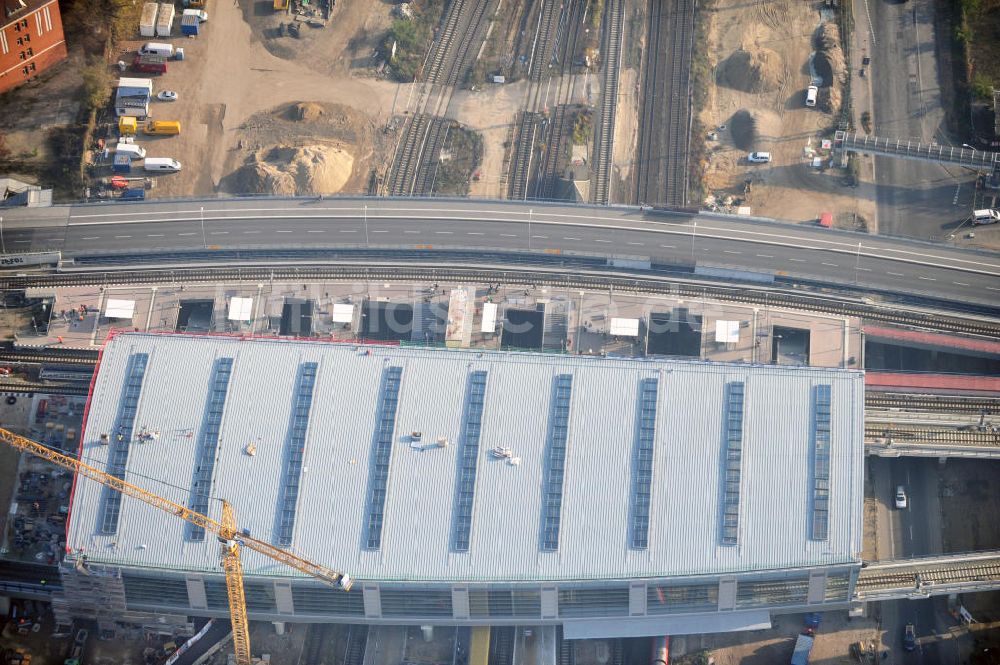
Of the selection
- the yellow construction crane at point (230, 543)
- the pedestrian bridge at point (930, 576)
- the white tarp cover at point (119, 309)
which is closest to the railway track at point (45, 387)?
the white tarp cover at point (119, 309)

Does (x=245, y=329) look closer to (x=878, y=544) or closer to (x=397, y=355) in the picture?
(x=397, y=355)

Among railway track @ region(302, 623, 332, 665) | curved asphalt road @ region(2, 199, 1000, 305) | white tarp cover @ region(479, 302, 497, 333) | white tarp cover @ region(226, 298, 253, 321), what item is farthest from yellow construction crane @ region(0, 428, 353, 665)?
curved asphalt road @ region(2, 199, 1000, 305)

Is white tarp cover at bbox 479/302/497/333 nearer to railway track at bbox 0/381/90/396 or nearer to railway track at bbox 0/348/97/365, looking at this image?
railway track at bbox 0/348/97/365

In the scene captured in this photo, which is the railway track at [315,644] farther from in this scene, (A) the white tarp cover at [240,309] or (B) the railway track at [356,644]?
(A) the white tarp cover at [240,309]

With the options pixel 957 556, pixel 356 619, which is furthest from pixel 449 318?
pixel 957 556

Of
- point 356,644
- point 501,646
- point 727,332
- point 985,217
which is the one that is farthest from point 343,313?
point 985,217

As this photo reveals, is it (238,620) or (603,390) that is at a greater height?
(603,390)
